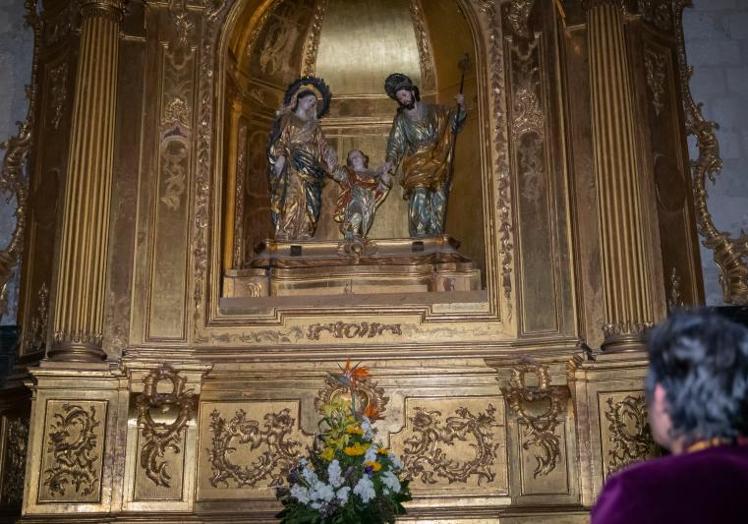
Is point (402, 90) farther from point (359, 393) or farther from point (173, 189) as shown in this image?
point (359, 393)

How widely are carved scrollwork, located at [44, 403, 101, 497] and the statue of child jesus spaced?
2915mm

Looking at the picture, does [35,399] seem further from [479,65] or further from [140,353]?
[479,65]

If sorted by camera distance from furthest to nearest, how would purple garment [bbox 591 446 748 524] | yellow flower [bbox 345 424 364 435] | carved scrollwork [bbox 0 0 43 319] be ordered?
carved scrollwork [bbox 0 0 43 319], yellow flower [bbox 345 424 364 435], purple garment [bbox 591 446 748 524]

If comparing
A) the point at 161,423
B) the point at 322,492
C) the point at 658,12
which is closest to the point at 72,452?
the point at 161,423

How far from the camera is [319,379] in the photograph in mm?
8352

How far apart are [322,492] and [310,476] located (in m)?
0.18

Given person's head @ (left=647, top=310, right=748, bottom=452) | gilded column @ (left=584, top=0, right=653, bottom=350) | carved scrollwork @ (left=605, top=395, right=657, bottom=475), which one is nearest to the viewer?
person's head @ (left=647, top=310, right=748, bottom=452)

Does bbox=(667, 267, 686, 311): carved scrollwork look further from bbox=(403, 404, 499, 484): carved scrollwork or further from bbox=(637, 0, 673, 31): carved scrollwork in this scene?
bbox=(637, 0, 673, 31): carved scrollwork

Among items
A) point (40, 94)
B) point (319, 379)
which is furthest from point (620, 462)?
point (40, 94)

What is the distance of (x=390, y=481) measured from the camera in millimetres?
6246

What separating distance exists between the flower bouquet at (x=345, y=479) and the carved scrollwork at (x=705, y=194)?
4013 mm

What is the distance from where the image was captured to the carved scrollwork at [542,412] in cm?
788

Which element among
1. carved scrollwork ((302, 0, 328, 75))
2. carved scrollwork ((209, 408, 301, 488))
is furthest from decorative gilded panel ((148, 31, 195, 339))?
carved scrollwork ((302, 0, 328, 75))

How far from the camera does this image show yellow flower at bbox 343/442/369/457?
6186 millimetres
